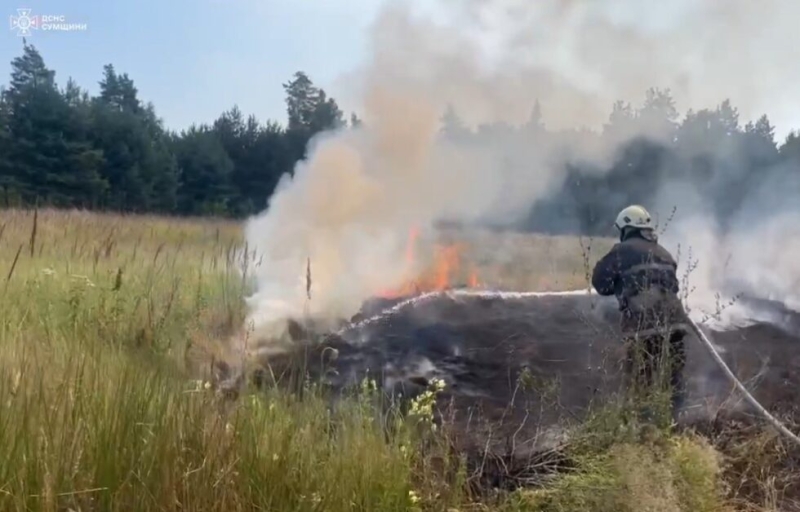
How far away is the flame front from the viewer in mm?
9803

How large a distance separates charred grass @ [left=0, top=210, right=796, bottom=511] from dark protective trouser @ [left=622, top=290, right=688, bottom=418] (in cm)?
38

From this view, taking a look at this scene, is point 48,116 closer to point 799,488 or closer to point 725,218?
point 725,218

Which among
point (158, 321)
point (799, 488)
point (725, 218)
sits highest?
point (725, 218)

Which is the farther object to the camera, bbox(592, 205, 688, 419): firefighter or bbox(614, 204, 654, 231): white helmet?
bbox(614, 204, 654, 231): white helmet

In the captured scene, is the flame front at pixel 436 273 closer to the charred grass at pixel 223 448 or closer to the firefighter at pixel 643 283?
the firefighter at pixel 643 283

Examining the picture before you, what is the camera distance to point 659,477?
3318 millimetres

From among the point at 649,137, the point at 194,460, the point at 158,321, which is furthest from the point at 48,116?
the point at 194,460

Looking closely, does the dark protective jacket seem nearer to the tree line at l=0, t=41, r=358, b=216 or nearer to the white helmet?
the white helmet

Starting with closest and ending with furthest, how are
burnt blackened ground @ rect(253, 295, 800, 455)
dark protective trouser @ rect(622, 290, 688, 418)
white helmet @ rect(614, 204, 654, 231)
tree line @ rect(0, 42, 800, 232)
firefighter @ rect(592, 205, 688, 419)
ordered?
1. dark protective trouser @ rect(622, 290, 688, 418)
2. burnt blackened ground @ rect(253, 295, 800, 455)
3. firefighter @ rect(592, 205, 688, 419)
4. white helmet @ rect(614, 204, 654, 231)
5. tree line @ rect(0, 42, 800, 232)

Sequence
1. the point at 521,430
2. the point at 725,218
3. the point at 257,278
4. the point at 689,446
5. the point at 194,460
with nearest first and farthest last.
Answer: the point at 194,460 < the point at 689,446 < the point at 521,430 < the point at 257,278 < the point at 725,218

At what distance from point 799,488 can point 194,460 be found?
11.2ft

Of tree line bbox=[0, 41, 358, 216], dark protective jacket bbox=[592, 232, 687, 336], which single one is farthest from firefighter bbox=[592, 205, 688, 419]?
tree line bbox=[0, 41, 358, 216]

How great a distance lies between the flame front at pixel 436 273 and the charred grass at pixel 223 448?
508 centimetres

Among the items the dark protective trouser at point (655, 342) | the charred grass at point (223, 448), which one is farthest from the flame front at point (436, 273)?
the charred grass at point (223, 448)
